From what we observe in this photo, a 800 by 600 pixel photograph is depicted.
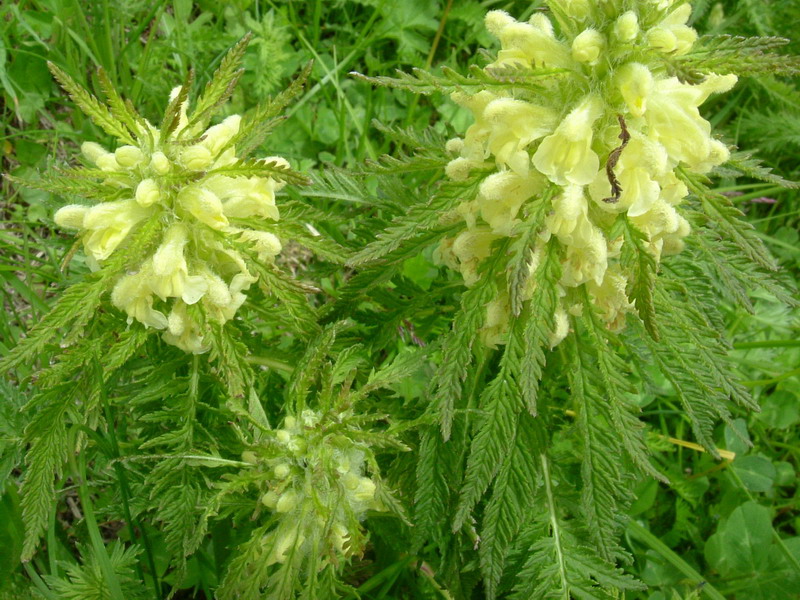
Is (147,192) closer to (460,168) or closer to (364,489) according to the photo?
(460,168)

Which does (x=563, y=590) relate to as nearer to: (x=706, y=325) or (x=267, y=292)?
(x=706, y=325)

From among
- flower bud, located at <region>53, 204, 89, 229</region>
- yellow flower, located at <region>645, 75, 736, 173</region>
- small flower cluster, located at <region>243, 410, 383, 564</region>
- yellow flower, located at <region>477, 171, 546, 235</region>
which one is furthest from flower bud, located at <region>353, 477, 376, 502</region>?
yellow flower, located at <region>645, 75, 736, 173</region>

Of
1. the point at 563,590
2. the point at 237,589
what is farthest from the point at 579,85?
the point at 237,589

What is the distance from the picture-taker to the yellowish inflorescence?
1.58 metres

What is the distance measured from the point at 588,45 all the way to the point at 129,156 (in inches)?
43.7

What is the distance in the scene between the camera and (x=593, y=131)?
5.52 ft

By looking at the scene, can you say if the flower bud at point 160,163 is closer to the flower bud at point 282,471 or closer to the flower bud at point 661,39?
the flower bud at point 282,471

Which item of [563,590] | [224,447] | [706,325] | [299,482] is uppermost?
[706,325]

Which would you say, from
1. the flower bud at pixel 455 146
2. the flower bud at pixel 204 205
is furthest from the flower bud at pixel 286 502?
the flower bud at pixel 455 146

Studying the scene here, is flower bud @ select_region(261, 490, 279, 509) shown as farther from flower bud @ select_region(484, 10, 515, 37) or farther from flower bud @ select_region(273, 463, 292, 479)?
flower bud @ select_region(484, 10, 515, 37)

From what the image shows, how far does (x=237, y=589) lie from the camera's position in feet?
6.12

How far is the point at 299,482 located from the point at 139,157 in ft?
2.97

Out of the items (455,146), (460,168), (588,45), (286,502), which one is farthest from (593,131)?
(286,502)

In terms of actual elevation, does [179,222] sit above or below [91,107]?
below
